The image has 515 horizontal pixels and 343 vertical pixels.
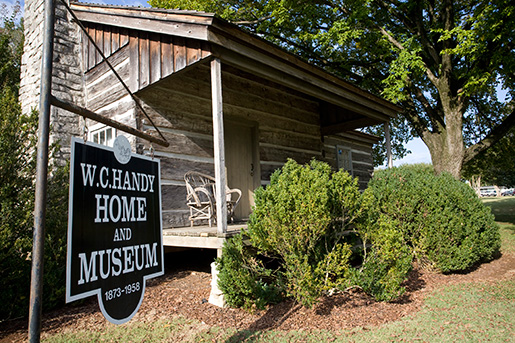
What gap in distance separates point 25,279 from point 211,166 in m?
3.69

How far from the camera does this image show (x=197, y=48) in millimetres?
4867

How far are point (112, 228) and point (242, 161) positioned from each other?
5.68 meters

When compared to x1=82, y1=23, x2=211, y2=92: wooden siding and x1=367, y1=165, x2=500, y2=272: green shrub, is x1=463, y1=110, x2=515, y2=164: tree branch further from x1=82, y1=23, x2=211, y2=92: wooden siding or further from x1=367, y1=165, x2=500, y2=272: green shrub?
x1=82, y1=23, x2=211, y2=92: wooden siding

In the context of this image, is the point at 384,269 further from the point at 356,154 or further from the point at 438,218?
the point at 356,154

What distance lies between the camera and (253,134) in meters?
7.88

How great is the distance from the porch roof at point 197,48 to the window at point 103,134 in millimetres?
1082

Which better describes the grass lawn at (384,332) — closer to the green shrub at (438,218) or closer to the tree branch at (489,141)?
the green shrub at (438,218)

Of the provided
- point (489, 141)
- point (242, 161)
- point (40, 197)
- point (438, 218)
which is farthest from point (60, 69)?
point (489, 141)

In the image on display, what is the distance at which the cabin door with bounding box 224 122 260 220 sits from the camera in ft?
24.2

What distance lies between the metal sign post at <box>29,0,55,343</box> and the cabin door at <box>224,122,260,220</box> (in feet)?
18.1

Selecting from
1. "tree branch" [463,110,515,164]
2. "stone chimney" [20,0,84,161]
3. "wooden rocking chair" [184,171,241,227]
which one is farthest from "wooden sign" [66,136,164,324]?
"tree branch" [463,110,515,164]

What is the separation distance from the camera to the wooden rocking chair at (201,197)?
18.5 feet

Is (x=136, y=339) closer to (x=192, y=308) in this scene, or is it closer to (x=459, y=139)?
(x=192, y=308)

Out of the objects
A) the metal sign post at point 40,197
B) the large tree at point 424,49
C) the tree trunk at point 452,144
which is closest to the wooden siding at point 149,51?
the metal sign post at point 40,197
